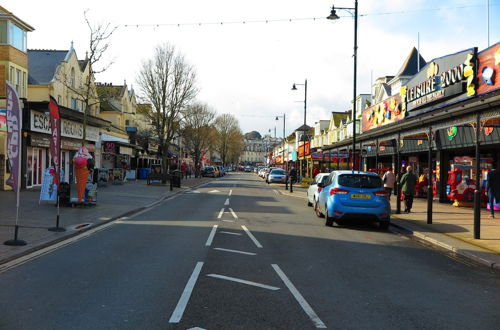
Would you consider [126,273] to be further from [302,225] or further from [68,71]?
[68,71]

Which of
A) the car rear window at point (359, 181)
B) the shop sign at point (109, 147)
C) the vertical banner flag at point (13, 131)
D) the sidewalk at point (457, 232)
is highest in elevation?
the shop sign at point (109, 147)

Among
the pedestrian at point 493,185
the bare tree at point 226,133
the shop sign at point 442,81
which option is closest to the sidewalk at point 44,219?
the pedestrian at point 493,185

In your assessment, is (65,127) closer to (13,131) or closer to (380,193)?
(13,131)

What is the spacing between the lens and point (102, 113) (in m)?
50.3

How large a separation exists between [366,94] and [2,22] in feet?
126

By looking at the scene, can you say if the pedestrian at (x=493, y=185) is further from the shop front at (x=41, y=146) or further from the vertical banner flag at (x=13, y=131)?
the shop front at (x=41, y=146)

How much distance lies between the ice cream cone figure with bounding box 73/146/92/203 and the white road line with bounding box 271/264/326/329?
11285 mm

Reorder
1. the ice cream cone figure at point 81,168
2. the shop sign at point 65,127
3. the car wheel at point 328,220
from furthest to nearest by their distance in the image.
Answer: the shop sign at point 65,127, the ice cream cone figure at point 81,168, the car wheel at point 328,220

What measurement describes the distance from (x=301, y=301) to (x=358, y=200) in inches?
303

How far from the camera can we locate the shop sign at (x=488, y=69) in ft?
53.1

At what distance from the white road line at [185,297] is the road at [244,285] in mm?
13

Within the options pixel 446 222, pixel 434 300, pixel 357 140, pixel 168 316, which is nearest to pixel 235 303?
pixel 168 316

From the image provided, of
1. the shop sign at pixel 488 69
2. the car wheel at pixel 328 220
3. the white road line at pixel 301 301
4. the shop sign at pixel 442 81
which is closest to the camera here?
the white road line at pixel 301 301

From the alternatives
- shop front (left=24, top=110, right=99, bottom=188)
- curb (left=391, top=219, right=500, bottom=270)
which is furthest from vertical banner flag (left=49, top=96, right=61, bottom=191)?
curb (left=391, top=219, right=500, bottom=270)
